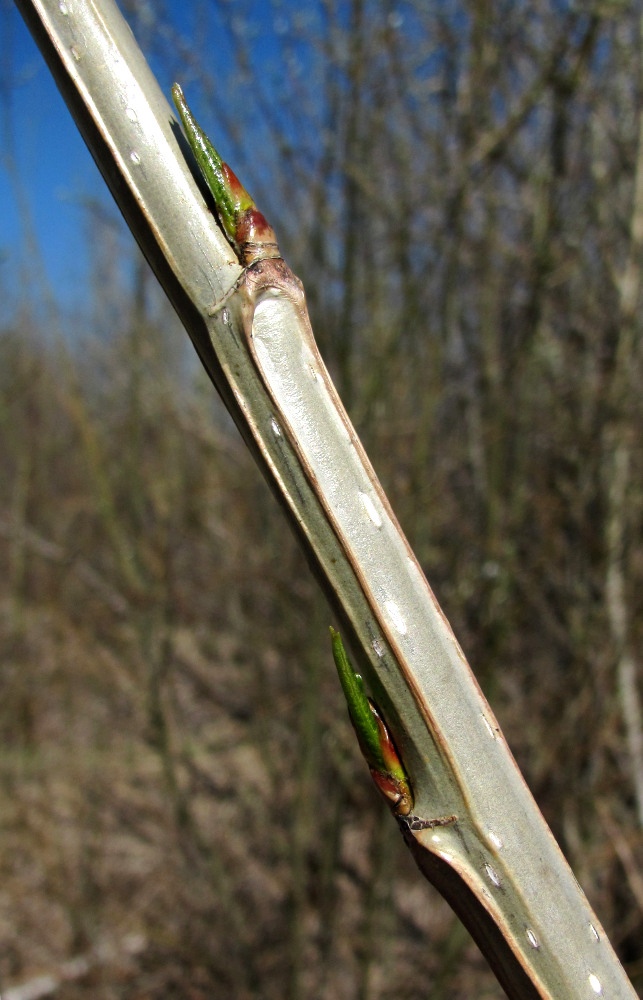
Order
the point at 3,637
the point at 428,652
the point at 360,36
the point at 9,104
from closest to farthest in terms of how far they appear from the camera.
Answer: the point at 428,652, the point at 360,36, the point at 9,104, the point at 3,637

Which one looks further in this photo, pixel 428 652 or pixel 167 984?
pixel 167 984

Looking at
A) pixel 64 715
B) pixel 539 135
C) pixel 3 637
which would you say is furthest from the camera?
pixel 3 637

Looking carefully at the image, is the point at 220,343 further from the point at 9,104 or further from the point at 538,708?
the point at 538,708

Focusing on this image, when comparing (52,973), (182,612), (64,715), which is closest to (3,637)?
(64,715)

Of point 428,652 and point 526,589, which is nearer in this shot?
point 428,652

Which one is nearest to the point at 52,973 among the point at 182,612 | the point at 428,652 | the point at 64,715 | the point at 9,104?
the point at 64,715

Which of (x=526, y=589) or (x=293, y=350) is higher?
(x=293, y=350)

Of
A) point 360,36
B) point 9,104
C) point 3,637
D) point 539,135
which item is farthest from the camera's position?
point 3,637

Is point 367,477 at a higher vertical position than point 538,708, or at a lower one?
higher

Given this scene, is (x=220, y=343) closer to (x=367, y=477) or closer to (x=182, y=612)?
(x=367, y=477)

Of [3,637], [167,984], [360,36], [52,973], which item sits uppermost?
[360,36]
